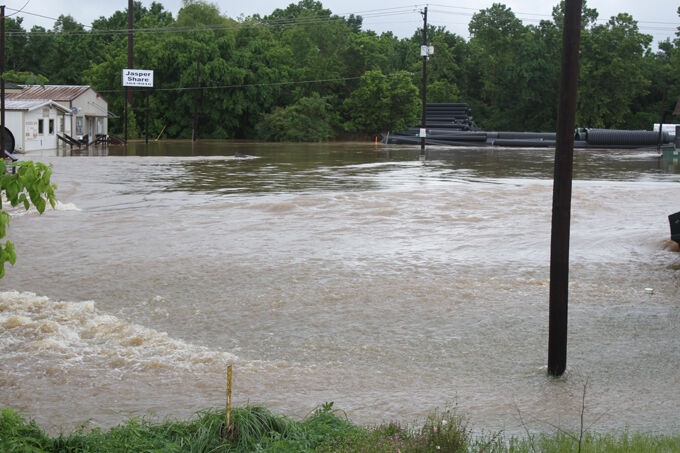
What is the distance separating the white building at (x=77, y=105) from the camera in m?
52.8

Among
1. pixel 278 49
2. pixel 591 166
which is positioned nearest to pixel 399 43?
pixel 278 49

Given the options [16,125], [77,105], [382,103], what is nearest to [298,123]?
[382,103]

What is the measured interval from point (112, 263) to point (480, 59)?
274 ft

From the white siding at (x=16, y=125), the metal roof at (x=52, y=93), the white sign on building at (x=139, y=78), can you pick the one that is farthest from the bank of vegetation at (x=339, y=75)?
the white siding at (x=16, y=125)

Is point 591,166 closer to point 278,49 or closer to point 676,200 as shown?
point 676,200

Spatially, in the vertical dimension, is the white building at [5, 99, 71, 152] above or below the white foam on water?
above

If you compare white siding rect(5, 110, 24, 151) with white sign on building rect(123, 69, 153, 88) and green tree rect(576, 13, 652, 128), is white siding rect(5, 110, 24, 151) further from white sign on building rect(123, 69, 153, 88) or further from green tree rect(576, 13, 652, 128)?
green tree rect(576, 13, 652, 128)

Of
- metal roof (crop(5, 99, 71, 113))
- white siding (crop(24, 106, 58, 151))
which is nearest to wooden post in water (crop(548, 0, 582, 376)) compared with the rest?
metal roof (crop(5, 99, 71, 113))

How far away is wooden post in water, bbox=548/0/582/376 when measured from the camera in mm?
7391

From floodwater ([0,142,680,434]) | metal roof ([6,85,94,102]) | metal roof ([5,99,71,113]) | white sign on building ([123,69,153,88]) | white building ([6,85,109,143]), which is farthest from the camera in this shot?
white sign on building ([123,69,153,88])

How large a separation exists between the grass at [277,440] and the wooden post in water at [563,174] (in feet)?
6.77

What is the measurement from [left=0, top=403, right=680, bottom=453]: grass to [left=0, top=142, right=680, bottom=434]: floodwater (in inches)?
35.9

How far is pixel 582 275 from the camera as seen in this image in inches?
512

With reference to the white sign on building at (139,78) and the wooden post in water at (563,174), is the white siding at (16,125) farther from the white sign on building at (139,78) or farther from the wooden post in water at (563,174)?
the wooden post in water at (563,174)
